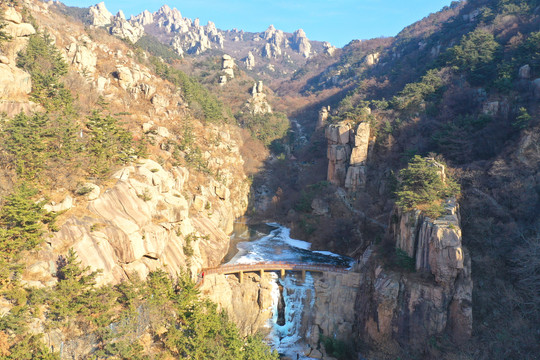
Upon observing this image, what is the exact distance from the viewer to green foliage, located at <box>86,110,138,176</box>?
25.0 meters

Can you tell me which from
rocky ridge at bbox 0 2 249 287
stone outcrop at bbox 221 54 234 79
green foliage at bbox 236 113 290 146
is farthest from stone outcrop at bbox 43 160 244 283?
stone outcrop at bbox 221 54 234 79

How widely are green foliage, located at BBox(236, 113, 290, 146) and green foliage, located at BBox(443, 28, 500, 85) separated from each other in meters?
34.5

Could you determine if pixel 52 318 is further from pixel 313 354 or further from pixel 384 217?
pixel 384 217

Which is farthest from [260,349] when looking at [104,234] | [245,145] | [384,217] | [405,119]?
[245,145]

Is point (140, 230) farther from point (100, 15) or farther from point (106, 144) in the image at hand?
point (100, 15)

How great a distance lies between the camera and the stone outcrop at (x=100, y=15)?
315 ft

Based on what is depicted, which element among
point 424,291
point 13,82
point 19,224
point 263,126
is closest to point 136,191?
point 19,224

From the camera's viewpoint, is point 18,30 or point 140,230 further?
point 18,30

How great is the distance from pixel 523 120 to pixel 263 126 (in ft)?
161

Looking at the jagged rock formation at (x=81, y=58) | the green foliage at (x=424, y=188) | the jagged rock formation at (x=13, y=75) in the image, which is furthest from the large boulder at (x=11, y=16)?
the green foliage at (x=424, y=188)

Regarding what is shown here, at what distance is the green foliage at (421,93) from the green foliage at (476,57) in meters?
2.90

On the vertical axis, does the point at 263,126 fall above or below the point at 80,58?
below

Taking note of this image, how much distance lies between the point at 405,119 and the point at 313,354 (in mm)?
31150

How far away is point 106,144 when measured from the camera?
26.4 m
